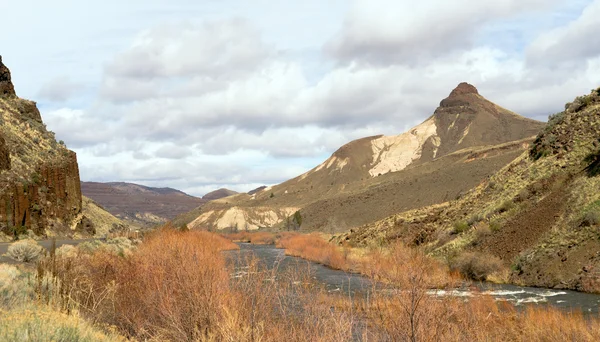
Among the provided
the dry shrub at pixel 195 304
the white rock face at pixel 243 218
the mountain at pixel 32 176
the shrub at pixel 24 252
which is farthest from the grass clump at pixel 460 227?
the white rock face at pixel 243 218

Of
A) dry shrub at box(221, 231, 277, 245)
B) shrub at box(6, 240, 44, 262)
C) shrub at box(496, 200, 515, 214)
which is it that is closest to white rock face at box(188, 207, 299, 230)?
dry shrub at box(221, 231, 277, 245)

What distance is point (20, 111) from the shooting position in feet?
179

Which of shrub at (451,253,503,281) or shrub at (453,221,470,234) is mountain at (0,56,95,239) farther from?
shrub at (453,221,470,234)

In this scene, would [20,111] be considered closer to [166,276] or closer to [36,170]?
[36,170]

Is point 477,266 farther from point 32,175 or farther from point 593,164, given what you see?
point 32,175

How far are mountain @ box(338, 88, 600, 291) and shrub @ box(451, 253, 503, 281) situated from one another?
37cm

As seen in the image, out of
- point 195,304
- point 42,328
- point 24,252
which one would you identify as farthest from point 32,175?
point 42,328

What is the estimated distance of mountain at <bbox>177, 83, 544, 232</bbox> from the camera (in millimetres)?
107188

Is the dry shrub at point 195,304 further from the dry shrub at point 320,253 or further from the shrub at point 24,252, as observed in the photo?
the dry shrub at point 320,253

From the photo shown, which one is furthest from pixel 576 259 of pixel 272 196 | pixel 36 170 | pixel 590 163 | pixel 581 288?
pixel 272 196

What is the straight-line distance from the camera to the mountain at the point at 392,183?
107 meters

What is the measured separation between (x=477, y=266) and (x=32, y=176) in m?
35.8

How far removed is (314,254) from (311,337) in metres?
36.2

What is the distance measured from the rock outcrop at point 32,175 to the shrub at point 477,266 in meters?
31.3
